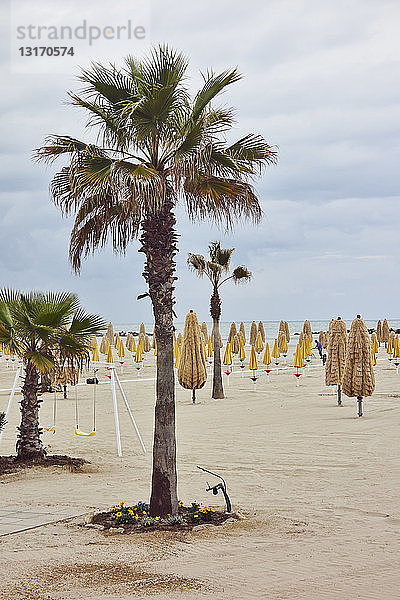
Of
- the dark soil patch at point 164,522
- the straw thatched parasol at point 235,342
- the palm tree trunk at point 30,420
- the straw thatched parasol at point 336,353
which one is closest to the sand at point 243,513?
the dark soil patch at point 164,522

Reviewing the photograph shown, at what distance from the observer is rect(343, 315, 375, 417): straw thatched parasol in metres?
18.1

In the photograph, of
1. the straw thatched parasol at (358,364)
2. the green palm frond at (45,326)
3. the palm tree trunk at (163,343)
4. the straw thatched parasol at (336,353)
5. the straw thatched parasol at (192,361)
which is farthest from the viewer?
the straw thatched parasol at (192,361)

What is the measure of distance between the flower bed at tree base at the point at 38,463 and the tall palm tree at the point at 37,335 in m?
0.14

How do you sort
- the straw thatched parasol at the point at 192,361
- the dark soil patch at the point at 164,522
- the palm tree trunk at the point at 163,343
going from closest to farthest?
1. the dark soil patch at the point at 164,522
2. the palm tree trunk at the point at 163,343
3. the straw thatched parasol at the point at 192,361

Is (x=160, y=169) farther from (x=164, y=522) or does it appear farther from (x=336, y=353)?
(x=336, y=353)

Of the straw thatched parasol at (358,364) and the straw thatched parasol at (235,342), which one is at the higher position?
the straw thatched parasol at (235,342)

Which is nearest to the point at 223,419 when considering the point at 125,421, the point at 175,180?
the point at 125,421

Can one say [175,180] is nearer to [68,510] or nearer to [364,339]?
[68,510]

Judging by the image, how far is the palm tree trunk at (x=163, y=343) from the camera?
9000 mm

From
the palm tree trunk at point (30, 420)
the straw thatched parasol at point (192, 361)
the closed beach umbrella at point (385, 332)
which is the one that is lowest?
the palm tree trunk at point (30, 420)

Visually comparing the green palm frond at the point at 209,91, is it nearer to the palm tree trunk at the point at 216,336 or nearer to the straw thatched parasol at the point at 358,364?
the straw thatched parasol at the point at 358,364

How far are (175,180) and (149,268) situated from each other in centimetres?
109

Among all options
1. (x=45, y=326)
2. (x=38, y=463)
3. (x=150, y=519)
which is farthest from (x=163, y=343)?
(x=38, y=463)

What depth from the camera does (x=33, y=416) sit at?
512 inches
